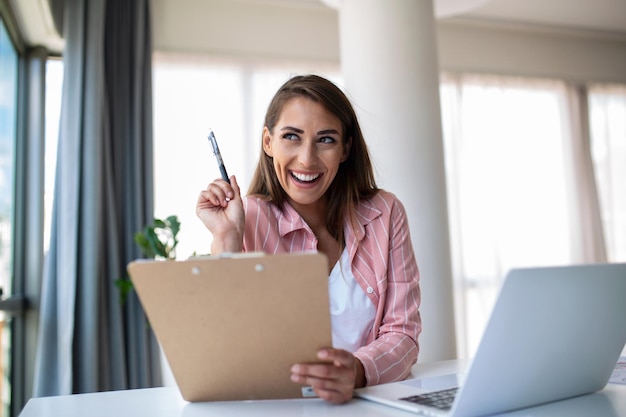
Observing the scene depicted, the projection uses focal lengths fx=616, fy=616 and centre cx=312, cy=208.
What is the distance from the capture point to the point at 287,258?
2.53 feet

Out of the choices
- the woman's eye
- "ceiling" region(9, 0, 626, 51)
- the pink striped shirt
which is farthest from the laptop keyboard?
"ceiling" region(9, 0, 626, 51)

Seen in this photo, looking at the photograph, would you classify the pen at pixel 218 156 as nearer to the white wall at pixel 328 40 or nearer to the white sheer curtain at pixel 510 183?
the white wall at pixel 328 40

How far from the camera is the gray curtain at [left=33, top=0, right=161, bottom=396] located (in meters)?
3.22

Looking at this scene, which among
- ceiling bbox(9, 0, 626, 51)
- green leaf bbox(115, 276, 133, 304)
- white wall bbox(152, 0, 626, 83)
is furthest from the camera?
ceiling bbox(9, 0, 626, 51)

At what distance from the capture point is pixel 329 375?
0.88 metres

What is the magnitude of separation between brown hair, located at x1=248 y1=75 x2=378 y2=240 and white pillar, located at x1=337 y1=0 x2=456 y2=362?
150 cm

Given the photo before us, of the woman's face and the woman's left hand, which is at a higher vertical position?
the woman's face

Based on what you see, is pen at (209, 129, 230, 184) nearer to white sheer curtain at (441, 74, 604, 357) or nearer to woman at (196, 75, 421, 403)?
woman at (196, 75, 421, 403)

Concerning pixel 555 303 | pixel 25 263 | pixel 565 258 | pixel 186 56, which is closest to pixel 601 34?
pixel 565 258

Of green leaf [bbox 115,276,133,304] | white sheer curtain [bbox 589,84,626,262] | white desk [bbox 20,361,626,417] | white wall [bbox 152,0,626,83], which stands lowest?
white desk [bbox 20,361,626,417]

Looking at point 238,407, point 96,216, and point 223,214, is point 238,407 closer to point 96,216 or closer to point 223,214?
point 223,214

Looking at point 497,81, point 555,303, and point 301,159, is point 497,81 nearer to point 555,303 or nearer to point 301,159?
point 301,159

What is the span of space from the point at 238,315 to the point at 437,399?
1.04 feet

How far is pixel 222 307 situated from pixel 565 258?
15.7 ft
